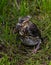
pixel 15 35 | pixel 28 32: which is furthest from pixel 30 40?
pixel 15 35

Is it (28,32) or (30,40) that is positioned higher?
(28,32)

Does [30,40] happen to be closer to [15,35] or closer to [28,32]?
[28,32]

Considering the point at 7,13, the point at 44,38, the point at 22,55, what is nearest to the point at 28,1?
the point at 7,13

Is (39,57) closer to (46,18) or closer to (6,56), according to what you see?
(6,56)
